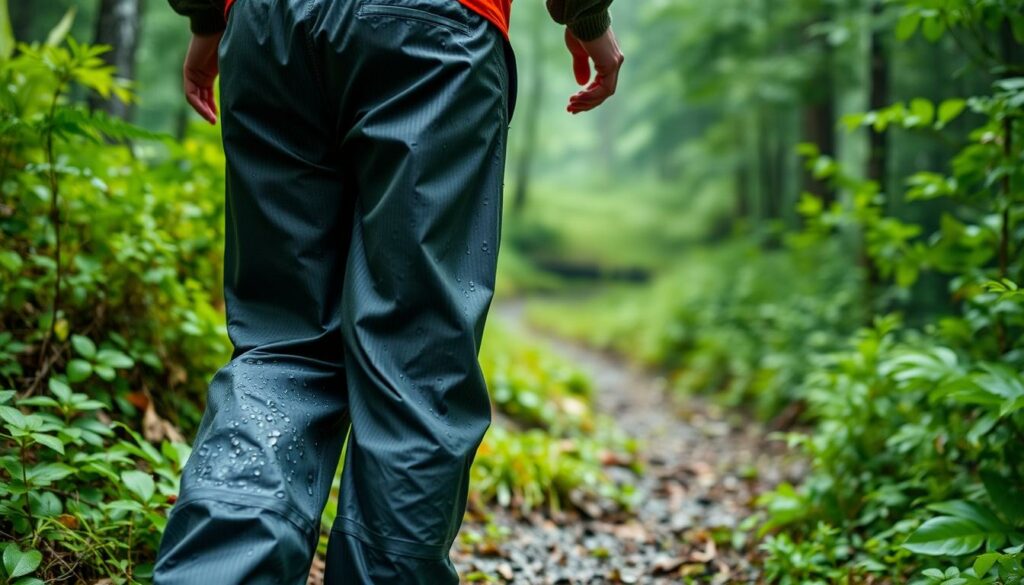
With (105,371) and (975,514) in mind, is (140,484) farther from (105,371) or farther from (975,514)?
(975,514)

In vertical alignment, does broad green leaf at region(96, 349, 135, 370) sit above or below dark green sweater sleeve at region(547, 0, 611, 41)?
below

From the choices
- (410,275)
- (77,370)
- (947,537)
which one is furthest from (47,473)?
(947,537)

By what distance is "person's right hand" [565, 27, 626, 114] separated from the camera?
167 centimetres

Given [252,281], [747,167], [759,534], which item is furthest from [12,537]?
[747,167]

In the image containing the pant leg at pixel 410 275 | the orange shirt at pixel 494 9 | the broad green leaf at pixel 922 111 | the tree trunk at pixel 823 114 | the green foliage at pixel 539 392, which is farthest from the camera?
the tree trunk at pixel 823 114

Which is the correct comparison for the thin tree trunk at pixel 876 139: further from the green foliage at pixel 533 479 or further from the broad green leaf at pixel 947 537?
the broad green leaf at pixel 947 537

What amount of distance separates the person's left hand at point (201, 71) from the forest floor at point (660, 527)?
1.48 m

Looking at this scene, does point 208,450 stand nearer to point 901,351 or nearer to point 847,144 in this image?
point 901,351

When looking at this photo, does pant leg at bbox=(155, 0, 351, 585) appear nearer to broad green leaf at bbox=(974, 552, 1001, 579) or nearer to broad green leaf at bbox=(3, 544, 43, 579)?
broad green leaf at bbox=(3, 544, 43, 579)

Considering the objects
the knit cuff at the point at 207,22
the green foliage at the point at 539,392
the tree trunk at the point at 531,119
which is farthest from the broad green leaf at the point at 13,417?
the tree trunk at the point at 531,119

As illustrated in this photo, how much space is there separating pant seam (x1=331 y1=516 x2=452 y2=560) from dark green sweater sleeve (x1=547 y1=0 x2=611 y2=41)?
1100 millimetres

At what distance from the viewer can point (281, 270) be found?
1.42 m

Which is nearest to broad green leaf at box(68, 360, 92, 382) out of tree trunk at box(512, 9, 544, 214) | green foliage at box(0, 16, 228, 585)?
green foliage at box(0, 16, 228, 585)

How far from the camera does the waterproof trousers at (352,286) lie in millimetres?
1249
